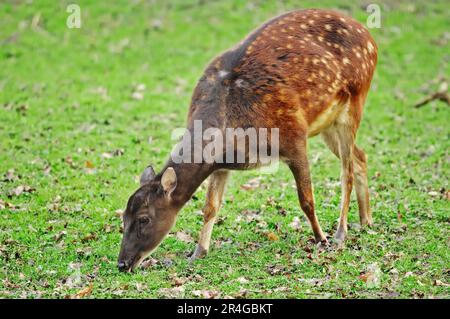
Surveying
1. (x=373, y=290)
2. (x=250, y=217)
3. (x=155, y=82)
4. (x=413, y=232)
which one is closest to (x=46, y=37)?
(x=155, y=82)

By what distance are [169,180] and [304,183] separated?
1.56 metres

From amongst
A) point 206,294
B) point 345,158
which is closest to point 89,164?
point 345,158

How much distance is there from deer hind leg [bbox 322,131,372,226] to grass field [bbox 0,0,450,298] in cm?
18

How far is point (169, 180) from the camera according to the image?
771 cm

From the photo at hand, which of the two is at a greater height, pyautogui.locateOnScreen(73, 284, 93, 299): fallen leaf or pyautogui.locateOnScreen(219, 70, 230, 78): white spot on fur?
pyautogui.locateOnScreen(219, 70, 230, 78): white spot on fur

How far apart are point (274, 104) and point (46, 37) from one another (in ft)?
36.4

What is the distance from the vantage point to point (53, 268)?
8.00 m

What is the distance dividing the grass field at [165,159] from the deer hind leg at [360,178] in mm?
180

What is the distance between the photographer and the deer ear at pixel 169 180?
7.64 m

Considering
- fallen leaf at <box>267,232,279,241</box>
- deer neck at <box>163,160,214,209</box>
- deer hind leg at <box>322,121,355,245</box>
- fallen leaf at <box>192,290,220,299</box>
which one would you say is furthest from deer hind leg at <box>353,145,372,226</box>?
fallen leaf at <box>192,290,220,299</box>

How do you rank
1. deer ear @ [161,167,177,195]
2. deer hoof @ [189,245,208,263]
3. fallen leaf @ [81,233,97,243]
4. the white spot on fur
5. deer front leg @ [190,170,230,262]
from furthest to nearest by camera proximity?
fallen leaf @ [81,233,97,243] → deer front leg @ [190,170,230,262] → deer hoof @ [189,245,208,263] → the white spot on fur → deer ear @ [161,167,177,195]

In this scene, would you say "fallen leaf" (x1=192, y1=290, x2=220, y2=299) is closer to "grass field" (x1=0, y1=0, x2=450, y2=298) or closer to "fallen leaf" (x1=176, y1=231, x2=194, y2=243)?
"grass field" (x1=0, y1=0, x2=450, y2=298)

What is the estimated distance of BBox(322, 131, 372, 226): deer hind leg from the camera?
364 inches
